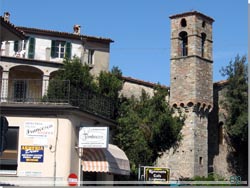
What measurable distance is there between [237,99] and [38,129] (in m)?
25.7

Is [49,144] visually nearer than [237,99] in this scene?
Yes

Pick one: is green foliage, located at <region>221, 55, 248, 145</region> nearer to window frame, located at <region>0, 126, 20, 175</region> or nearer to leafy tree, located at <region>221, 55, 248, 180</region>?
leafy tree, located at <region>221, 55, 248, 180</region>

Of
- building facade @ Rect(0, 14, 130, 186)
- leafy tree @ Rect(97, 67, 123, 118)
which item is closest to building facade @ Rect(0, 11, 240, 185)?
leafy tree @ Rect(97, 67, 123, 118)

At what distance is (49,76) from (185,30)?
34.8ft

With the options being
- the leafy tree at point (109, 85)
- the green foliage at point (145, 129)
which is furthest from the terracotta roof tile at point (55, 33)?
the green foliage at point (145, 129)

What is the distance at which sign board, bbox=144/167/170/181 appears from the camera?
74.7ft

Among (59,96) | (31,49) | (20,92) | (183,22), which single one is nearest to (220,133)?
(183,22)

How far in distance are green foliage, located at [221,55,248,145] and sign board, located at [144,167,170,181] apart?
18.0m

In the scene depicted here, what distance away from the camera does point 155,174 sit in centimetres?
2314

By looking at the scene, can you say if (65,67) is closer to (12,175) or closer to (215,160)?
(12,175)

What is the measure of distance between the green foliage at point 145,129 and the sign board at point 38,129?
6.01m

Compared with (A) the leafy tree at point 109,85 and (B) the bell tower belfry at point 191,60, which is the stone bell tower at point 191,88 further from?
(A) the leafy tree at point 109,85

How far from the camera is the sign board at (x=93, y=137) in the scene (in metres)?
18.1

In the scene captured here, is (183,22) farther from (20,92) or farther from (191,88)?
(20,92)
